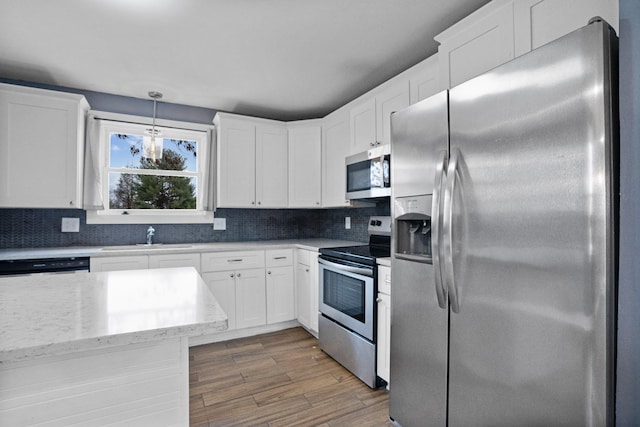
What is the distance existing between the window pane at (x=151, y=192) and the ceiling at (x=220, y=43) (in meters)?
0.86

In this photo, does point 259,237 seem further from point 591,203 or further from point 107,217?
point 591,203

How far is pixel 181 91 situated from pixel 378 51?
194 centimetres

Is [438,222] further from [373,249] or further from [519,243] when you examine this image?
[373,249]

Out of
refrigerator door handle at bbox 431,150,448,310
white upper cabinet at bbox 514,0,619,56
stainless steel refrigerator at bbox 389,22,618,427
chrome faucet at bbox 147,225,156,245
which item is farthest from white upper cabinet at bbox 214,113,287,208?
white upper cabinet at bbox 514,0,619,56

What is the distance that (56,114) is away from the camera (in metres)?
2.79

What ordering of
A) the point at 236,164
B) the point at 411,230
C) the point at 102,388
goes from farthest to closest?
the point at 236,164 < the point at 411,230 < the point at 102,388

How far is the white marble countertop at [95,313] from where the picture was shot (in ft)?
2.58

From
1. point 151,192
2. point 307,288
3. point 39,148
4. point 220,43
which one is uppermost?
point 220,43

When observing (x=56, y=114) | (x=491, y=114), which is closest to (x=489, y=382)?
(x=491, y=114)

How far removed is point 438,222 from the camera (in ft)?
4.66

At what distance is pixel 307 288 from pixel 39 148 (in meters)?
2.59

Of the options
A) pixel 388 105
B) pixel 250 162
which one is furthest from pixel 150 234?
pixel 388 105

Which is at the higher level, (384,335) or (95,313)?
(95,313)

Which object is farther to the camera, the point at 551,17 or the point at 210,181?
the point at 210,181
